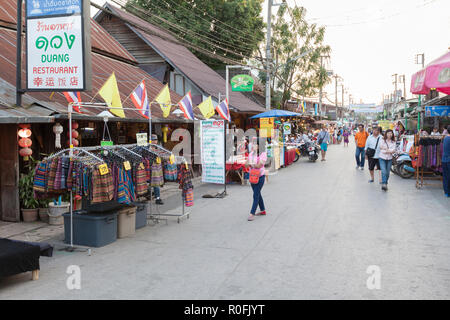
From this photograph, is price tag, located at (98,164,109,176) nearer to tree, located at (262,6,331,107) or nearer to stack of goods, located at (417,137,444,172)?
stack of goods, located at (417,137,444,172)

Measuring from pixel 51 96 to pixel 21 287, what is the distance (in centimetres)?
540

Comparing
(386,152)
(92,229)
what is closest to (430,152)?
(386,152)

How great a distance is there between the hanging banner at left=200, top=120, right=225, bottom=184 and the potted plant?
17.4 ft

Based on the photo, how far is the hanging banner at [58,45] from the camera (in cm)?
737

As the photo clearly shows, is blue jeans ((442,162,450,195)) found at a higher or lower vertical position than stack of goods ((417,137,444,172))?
lower

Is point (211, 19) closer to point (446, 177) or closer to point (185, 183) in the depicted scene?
point (446, 177)

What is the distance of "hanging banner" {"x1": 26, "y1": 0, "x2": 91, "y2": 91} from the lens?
7371 millimetres

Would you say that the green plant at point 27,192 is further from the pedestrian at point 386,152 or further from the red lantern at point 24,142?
the pedestrian at point 386,152

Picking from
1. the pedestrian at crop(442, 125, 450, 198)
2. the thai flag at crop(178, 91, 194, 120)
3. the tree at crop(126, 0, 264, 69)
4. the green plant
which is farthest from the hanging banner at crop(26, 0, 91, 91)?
the tree at crop(126, 0, 264, 69)

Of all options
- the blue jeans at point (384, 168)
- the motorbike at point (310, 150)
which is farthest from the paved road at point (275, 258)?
the motorbike at point (310, 150)

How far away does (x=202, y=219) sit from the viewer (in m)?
9.48

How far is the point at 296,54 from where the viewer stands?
3331 centimetres

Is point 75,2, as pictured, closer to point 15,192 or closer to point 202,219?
point 15,192

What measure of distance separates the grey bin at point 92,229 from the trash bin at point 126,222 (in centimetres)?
29
